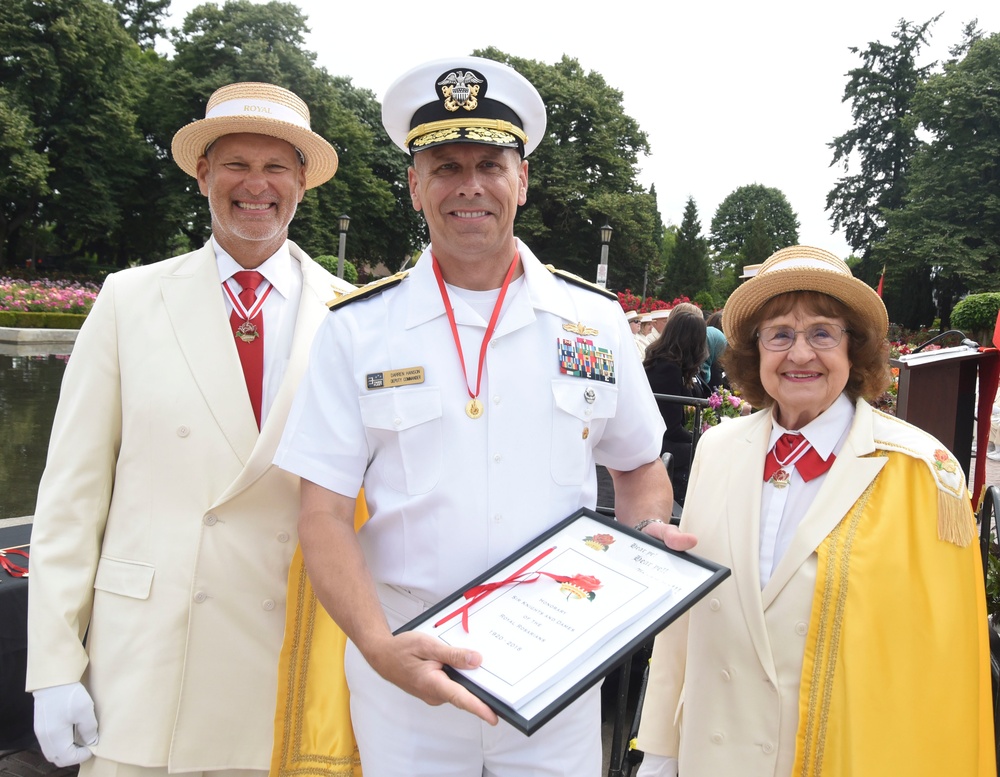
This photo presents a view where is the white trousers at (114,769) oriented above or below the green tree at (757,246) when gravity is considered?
below

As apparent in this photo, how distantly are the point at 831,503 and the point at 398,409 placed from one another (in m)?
1.21

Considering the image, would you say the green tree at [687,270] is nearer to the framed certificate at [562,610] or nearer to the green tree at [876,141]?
the green tree at [876,141]

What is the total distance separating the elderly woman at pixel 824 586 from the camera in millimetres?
1942

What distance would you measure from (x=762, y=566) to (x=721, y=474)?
31 centimetres

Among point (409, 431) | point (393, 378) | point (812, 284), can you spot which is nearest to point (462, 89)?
point (393, 378)

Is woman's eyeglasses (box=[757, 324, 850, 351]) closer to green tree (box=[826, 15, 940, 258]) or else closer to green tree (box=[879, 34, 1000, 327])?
green tree (box=[879, 34, 1000, 327])

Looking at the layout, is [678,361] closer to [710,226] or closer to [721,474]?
[721,474]

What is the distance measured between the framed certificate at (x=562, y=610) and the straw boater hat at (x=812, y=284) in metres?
0.95

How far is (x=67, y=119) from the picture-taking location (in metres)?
33.2

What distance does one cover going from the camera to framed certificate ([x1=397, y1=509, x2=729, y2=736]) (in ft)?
4.92

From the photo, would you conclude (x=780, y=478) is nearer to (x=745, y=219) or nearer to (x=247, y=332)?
(x=247, y=332)

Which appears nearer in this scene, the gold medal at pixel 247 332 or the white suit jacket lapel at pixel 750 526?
the white suit jacket lapel at pixel 750 526

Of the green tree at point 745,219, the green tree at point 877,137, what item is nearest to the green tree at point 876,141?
the green tree at point 877,137

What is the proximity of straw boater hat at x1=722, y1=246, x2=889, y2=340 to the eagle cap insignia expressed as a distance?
3.36 ft
